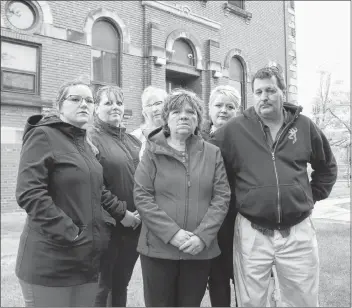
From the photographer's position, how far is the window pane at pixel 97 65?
32.7 feet

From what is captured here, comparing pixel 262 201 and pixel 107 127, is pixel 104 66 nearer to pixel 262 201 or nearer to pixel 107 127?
pixel 107 127

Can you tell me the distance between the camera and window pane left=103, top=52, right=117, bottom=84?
10211mm

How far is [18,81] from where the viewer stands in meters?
8.57

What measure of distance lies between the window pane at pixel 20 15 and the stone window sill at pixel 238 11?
23.3 ft

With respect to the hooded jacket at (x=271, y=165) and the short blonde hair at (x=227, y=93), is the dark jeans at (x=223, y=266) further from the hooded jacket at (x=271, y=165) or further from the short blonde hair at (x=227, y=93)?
the short blonde hair at (x=227, y=93)

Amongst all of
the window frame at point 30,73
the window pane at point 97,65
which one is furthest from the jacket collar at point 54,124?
the window pane at point 97,65

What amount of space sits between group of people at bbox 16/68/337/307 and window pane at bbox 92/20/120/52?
773cm

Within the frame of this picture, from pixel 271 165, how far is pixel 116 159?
1.29 m

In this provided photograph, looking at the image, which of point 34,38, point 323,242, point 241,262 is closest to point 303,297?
point 241,262

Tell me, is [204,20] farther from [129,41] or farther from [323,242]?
[323,242]

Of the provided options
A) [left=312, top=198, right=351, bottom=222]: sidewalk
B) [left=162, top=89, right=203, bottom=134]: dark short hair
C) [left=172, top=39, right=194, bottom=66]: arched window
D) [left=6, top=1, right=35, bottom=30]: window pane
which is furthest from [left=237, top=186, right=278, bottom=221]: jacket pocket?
[left=172, top=39, right=194, bottom=66]: arched window

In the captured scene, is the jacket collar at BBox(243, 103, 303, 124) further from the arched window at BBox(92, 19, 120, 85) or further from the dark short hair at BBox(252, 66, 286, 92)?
the arched window at BBox(92, 19, 120, 85)

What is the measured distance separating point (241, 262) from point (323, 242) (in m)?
4.24

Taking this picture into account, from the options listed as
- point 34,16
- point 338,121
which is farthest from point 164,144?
point 34,16
